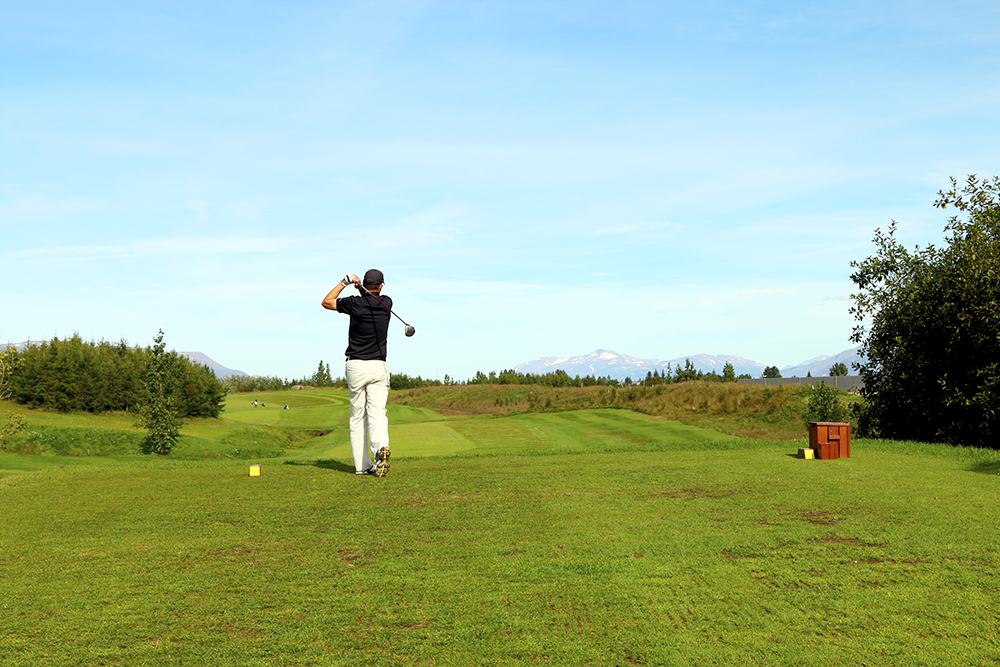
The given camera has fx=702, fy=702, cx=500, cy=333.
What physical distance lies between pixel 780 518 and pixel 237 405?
62.0 meters

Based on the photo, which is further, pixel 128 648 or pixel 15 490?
pixel 15 490

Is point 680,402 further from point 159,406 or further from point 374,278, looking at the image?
point 374,278

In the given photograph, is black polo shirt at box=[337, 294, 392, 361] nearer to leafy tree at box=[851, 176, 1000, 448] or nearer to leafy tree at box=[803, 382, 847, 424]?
leafy tree at box=[851, 176, 1000, 448]

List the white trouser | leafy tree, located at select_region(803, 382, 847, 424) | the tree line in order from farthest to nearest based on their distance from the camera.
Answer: the tree line, leafy tree, located at select_region(803, 382, 847, 424), the white trouser

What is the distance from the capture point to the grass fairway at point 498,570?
165 inches

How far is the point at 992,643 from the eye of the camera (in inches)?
170

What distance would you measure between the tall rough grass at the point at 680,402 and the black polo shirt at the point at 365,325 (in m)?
27.7

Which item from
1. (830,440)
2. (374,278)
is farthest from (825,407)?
(374,278)

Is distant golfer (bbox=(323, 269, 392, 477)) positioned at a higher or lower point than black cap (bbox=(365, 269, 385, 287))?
lower

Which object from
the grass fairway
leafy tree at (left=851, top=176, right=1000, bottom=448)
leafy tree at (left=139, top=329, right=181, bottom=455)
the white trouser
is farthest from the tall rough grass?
the grass fairway

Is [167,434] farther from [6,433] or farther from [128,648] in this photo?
[128,648]

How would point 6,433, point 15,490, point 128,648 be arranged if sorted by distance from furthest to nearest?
point 6,433 < point 15,490 < point 128,648

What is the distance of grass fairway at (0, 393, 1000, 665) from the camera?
4.20m

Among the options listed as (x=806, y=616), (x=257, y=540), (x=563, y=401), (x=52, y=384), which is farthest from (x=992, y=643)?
(x=563, y=401)
